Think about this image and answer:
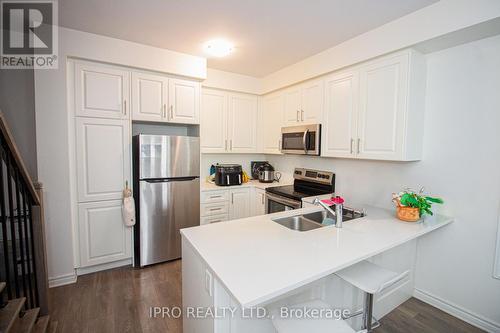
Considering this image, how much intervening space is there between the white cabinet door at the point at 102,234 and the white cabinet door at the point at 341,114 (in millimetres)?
2483

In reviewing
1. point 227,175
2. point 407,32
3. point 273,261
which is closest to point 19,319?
point 273,261

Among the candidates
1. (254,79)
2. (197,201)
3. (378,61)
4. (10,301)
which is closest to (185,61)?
(254,79)

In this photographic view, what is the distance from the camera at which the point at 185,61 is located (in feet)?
9.65

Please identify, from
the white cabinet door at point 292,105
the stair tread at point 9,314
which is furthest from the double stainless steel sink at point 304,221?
the stair tread at point 9,314

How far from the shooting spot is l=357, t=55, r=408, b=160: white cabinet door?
209 cm

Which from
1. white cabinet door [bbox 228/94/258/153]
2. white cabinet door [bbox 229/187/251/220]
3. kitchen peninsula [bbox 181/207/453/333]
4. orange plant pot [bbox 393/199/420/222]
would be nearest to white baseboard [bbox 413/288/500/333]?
kitchen peninsula [bbox 181/207/453/333]

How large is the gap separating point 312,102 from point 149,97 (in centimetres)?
195

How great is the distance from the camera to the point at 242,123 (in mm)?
3771

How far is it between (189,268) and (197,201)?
160 centimetres

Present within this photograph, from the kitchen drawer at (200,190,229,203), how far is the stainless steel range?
1.98ft

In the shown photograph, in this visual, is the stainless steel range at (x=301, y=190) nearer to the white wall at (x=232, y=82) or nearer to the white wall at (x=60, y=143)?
the white wall at (x=232, y=82)

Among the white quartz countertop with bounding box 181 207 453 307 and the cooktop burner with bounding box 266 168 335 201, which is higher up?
the cooktop burner with bounding box 266 168 335 201

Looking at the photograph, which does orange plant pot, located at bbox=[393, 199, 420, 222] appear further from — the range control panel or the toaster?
the toaster

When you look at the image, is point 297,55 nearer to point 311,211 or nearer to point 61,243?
point 311,211
